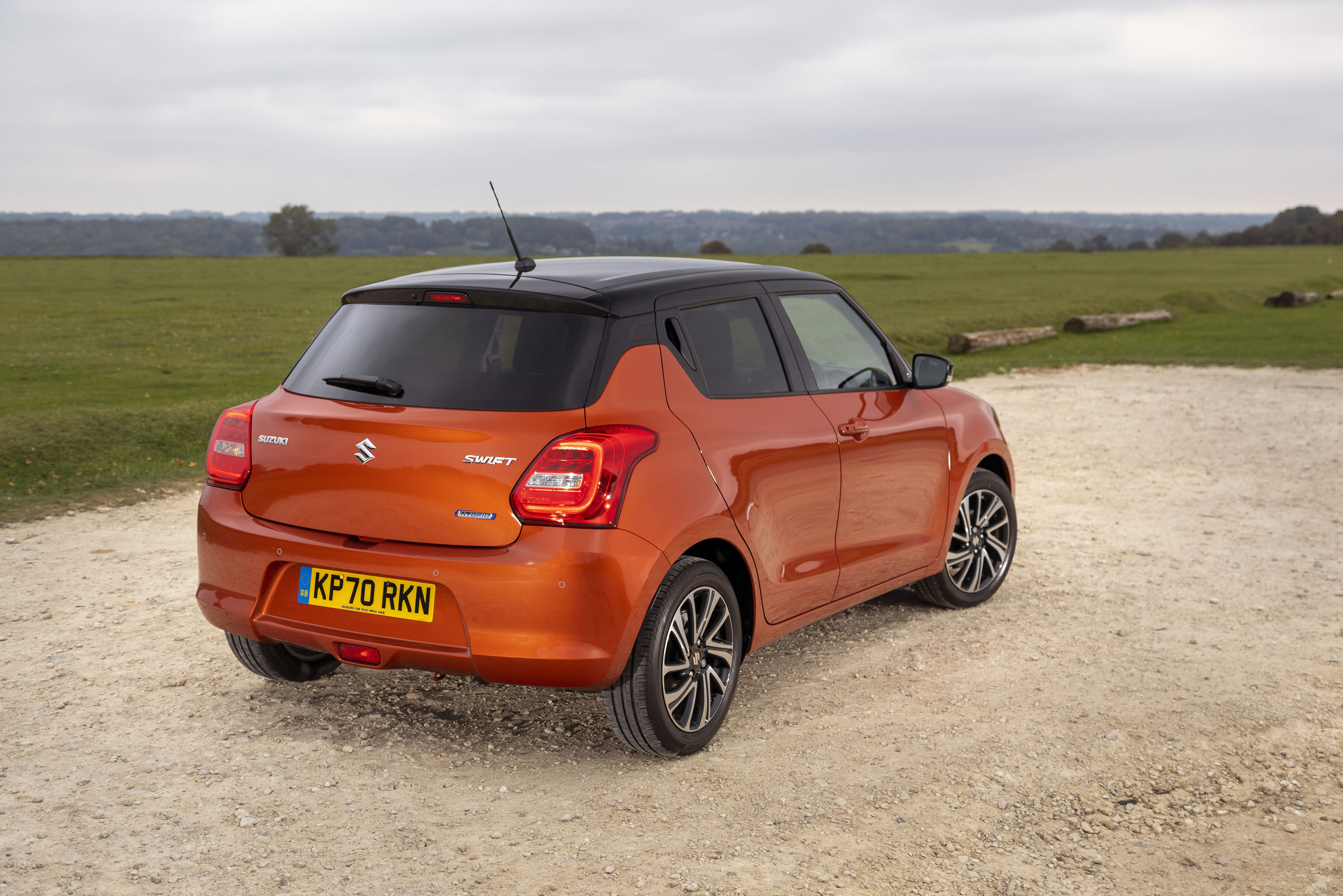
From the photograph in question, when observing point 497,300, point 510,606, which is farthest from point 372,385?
point 510,606

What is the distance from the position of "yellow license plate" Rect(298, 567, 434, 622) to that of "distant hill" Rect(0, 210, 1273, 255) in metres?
68.6

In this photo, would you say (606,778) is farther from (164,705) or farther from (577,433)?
(164,705)

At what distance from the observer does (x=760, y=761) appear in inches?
→ 174

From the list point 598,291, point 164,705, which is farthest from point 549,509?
point 164,705

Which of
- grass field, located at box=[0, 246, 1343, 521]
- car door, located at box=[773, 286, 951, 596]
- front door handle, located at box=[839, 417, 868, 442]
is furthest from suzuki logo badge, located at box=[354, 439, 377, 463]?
grass field, located at box=[0, 246, 1343, 521]

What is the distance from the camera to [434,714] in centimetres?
483

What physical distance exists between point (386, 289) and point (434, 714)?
5.76 feet

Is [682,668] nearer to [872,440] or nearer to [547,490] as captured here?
[547,490]

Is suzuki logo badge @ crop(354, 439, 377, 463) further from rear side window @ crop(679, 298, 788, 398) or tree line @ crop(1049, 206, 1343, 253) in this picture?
tree line @ crop(1049, 206, 1343, 253)

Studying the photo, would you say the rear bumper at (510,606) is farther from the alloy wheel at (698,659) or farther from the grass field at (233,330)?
the grass field at (233,330)

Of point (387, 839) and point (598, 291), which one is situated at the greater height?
point (598, 291)

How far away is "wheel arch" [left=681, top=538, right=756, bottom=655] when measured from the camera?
445 centimetres

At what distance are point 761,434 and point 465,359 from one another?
4.03 feet

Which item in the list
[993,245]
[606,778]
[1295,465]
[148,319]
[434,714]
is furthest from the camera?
[993,245]
